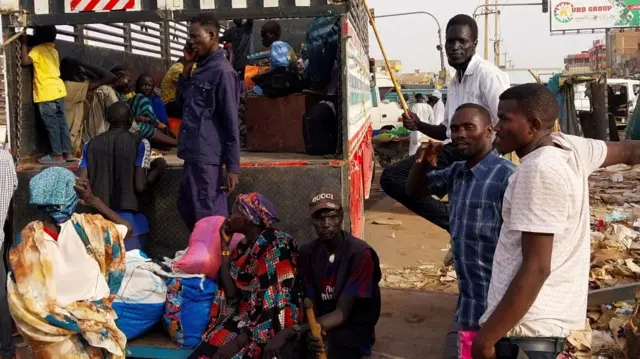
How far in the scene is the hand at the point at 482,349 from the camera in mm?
2238

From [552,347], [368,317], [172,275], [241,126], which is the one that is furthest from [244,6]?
[552,347]

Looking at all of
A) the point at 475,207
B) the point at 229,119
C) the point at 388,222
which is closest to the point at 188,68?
the point at 229,119

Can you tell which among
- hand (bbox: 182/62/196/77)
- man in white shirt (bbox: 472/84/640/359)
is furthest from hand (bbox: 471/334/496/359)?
hand (bbox: 182/62/196/77)

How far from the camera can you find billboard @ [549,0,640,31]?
113ft

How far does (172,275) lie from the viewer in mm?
4262

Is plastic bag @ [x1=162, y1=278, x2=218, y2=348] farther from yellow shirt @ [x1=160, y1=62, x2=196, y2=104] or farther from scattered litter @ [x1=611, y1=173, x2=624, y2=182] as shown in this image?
scattered litter @ [x1=611, y1=173, x2=624, y2=182]

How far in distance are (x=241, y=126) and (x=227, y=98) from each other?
171cm

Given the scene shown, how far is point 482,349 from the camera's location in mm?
2250

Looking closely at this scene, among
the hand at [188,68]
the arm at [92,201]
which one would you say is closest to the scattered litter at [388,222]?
the hand at [188,68]

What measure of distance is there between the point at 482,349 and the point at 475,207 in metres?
0.83

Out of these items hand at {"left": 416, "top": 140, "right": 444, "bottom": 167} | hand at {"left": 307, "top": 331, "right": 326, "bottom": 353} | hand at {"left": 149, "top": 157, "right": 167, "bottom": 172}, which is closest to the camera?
hand at {"left": 307, "top": 331, "right": 326, "bottom": 353}

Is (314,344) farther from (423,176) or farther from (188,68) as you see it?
Result: (188,68)

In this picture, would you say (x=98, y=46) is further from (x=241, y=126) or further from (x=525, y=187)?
(x=525, y=187)

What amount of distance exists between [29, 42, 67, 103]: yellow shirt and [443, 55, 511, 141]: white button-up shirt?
3084mm
